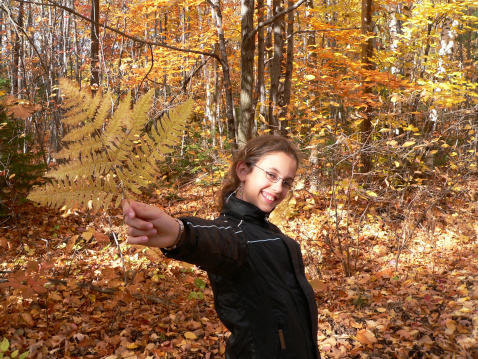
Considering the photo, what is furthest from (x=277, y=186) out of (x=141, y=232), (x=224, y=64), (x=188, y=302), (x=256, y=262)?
(x=224, y=64)

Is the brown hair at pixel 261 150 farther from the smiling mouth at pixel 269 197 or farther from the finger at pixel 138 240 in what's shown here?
the finger at pixel 138 240

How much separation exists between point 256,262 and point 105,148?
0.81m

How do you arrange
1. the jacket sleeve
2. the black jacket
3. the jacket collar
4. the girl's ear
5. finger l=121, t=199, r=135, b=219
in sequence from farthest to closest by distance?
the girl's ear < the jacket collar < the black jacket < the jacket sleeve < finger l=121, t=199, r=135, b=219

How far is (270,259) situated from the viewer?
4.96 feet

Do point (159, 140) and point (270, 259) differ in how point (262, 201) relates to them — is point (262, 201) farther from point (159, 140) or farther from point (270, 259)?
point (159, 140)

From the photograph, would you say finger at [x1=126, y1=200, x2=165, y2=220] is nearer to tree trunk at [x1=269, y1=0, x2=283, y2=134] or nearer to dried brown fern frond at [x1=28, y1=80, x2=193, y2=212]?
dried brown fern frond at [x1=28, y1=80, x2=193, y2=212]

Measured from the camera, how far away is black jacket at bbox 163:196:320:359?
4.48 ft

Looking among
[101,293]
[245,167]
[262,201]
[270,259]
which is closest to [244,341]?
[270,259]

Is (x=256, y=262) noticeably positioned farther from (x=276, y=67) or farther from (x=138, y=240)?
(x=276, y=67)

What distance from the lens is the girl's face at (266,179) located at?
1648 mm

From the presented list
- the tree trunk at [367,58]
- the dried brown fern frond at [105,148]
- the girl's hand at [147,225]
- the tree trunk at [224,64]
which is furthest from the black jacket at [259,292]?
the tree trunk at [367,58]

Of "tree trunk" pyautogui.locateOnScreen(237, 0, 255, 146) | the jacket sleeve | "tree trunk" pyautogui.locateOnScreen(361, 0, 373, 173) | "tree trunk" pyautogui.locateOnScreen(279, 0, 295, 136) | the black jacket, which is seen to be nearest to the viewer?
the jacket sleeve

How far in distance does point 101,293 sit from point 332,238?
12.8 ft

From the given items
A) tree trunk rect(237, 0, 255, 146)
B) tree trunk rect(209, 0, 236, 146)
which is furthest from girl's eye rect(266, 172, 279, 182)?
tree trunk rect(209, 0, 236, 146)
